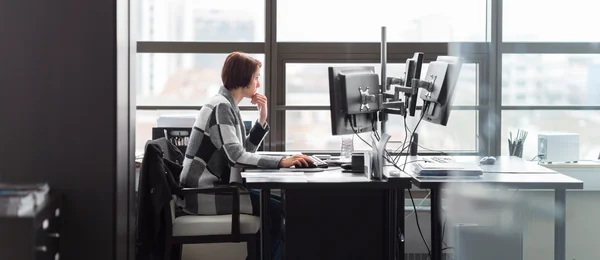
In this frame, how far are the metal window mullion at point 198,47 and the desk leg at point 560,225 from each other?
6.24 ft

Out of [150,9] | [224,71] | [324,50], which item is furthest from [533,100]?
[150,9]

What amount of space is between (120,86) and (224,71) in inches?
42.4

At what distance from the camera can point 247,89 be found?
3574mm

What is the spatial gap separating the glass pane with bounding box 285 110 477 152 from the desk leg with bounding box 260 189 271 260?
3.79 ft

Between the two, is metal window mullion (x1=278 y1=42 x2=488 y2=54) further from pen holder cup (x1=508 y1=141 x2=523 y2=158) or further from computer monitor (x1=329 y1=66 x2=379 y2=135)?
computer monitor (x1=329 y1=66 x2=379 y2=135)

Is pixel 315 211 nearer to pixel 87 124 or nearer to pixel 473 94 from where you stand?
pixel 87 124

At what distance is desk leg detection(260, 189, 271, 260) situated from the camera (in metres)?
3.00

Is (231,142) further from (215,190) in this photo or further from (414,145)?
(414,145)

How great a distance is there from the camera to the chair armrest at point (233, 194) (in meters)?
3.29

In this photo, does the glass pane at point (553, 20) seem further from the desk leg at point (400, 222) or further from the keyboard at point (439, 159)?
the desk leg at point (400, 222)

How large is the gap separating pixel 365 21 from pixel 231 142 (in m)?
1.30

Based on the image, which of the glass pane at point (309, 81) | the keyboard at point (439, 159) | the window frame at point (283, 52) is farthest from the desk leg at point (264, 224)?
the glass pane at point (309, 81)

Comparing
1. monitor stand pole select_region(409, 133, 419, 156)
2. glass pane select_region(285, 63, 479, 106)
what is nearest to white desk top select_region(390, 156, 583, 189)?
monitor stand pole select_region(409, 133, 419, 156)

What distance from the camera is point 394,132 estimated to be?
13.9 feet
